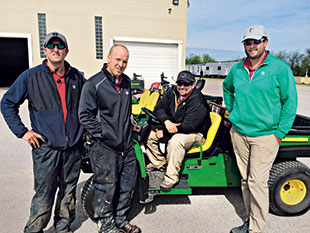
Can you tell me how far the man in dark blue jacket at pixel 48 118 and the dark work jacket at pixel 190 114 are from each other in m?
1.34

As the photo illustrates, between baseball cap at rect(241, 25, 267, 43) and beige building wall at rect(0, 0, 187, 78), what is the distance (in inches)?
638

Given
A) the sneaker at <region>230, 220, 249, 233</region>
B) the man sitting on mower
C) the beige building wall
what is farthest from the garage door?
the sneaker at <region>230, 220, 249, 233</region>

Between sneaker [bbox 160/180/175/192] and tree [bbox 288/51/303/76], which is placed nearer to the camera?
sneaker [bbox 160/180/175/192]

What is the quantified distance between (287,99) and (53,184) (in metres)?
2.44

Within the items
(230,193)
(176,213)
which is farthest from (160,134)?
(230,193)

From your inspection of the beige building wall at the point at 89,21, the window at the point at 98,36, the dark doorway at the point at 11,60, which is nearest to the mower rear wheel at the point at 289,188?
the beige building wall at the point at 89,21

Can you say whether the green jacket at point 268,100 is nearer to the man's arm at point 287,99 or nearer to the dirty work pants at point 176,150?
the man's arm at point 287,99

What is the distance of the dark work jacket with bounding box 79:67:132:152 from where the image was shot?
95.3 inches

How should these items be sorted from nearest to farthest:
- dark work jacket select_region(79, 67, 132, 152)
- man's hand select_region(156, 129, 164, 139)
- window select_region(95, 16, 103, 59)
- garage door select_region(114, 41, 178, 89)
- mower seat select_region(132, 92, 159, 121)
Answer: dark work jacket select_region(79, 67, 132, 152), man's hand select_region(156, 129, 164, 139), mower seat select_region(132, 92, 159, 121), window select_region(95, 16, 103, 59), garage door select_region(114, 41, 178, 89)

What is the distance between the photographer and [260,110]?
8.50ft

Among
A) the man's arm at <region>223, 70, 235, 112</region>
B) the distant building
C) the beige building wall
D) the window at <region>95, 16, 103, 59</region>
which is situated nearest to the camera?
the man's arm at <region>223, 70, 235, 112</region>

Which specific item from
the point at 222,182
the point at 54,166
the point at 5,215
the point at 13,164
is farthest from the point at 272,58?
the point at 13,164

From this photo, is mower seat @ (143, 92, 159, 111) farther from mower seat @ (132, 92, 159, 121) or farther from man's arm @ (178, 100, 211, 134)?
man's arm @ (178, 100, 211, 134)

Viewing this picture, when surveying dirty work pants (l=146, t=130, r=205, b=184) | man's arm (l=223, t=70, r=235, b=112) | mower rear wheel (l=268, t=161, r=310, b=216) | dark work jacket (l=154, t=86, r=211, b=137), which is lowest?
mower rear wheel (l=268, t=161, r=310, b=216)
